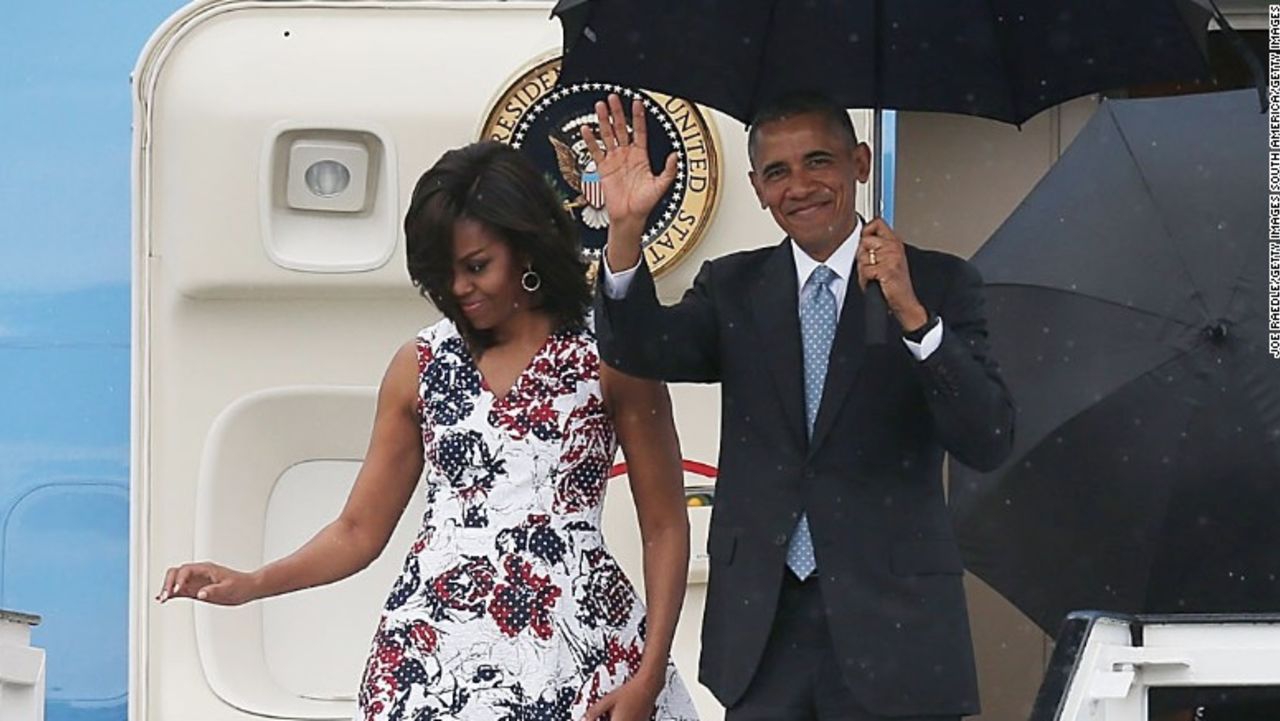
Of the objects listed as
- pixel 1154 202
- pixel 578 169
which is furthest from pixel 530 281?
pixel 1154 202

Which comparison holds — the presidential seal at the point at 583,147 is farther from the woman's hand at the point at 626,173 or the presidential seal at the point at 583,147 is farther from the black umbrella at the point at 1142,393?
the woman's hand at the point at 626,173

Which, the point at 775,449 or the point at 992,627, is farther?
the point at 992,627

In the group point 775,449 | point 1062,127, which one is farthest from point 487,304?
point 1062,127

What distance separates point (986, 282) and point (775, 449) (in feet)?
4.27

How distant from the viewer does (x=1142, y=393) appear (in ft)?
12.9

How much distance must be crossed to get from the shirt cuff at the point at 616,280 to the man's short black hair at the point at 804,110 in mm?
221

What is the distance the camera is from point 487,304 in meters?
2.96

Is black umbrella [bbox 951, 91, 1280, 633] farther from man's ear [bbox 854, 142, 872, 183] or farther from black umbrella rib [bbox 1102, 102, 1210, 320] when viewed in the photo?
man's ear [bbox 854, 142, 872, 183]

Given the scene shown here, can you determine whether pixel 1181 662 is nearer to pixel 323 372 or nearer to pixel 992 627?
pixel 323 372

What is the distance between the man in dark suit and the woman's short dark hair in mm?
157

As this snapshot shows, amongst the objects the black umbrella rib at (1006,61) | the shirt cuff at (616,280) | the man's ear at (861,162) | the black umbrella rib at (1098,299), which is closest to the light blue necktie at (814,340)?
the man's ear at (861,162)

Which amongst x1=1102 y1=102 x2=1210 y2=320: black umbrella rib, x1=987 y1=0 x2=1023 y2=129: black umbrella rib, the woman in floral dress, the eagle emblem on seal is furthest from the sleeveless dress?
x1=1102 y1=102 x2=1210 y2=320: black umbrella rib

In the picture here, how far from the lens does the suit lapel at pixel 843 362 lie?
284 centimetres

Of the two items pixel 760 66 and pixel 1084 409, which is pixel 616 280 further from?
pixel 1084 409
